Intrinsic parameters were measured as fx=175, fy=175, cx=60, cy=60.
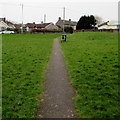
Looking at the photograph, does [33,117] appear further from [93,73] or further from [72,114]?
[93,73]

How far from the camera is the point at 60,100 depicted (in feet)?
16.1

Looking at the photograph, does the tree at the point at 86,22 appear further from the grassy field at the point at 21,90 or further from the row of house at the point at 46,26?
the grassy field at the point at 21,90

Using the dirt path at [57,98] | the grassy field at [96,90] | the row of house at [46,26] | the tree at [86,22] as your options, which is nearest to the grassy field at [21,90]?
the dirt path at [57,98]

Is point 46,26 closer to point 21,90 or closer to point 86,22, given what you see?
point 86,22

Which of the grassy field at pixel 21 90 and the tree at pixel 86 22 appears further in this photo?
the tree at pixel 86 22

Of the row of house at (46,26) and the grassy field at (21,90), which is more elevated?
the row of house at (46,26)

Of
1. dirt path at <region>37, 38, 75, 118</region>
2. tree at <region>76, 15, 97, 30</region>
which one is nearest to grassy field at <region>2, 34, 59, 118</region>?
dirt path at <region>37, 38, 75, 118</region>

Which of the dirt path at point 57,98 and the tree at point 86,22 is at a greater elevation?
the tree at point 86,22

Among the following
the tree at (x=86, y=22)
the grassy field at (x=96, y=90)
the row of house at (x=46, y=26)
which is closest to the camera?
the grassy field at (x=96, y=90)

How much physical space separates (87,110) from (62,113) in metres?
0.61

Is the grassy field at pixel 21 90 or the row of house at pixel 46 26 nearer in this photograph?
the grassy field at pixel 21 90

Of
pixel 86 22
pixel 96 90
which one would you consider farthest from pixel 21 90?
pixel 86 22

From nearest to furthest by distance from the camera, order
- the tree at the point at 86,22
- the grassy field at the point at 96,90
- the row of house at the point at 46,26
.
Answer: the grassy field at the point at 96,90
the row of house at the point at 46,26
the tree at the point at 86,22

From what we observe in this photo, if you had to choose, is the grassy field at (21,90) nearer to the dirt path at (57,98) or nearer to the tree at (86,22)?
the dirt path at (57,98)
